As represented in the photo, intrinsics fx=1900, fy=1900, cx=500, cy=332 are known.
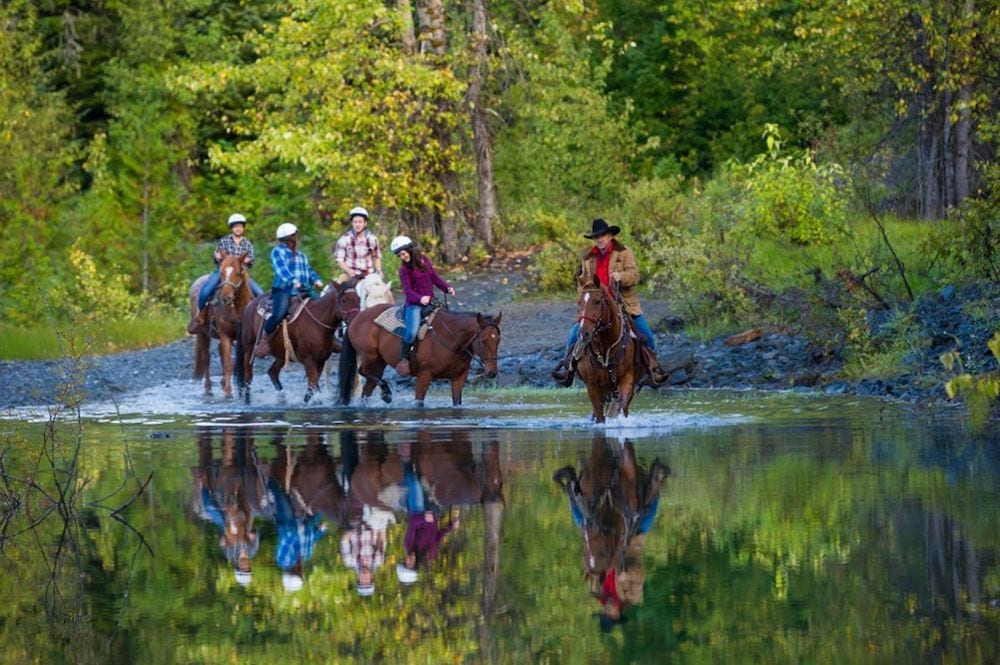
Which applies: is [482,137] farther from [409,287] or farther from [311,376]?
[409,287]

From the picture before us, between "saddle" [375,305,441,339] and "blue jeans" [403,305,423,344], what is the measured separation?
0.05 metres

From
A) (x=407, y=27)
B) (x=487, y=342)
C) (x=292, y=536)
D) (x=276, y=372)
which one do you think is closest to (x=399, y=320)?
(x=487, y=342)

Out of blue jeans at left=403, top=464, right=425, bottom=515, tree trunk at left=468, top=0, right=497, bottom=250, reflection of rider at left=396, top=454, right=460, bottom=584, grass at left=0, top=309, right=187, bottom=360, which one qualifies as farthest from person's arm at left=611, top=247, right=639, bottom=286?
tree trunk at left=468, top=0, right=497, bottom=250

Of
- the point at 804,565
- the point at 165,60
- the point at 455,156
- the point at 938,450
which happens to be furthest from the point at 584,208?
the point at 804,565

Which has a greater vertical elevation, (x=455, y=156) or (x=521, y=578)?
(x=455, y=156)

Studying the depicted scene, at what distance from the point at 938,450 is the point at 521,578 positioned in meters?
6.67

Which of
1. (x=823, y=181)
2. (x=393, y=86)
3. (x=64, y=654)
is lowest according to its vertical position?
(x=64, y=654)

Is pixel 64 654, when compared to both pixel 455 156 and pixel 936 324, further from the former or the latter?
pixel 455 156

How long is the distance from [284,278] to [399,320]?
264 cm

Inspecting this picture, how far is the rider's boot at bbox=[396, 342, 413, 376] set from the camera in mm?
23781

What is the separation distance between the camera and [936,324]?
24.5 meters

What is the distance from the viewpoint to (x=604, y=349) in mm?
19422

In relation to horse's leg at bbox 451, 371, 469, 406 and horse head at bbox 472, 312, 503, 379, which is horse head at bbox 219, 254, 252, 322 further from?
horse head at bbox 472, 312, 503, 379

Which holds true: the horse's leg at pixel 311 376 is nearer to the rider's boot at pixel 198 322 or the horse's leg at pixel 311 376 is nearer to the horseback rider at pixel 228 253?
the horseback rider at pixel 228 253
